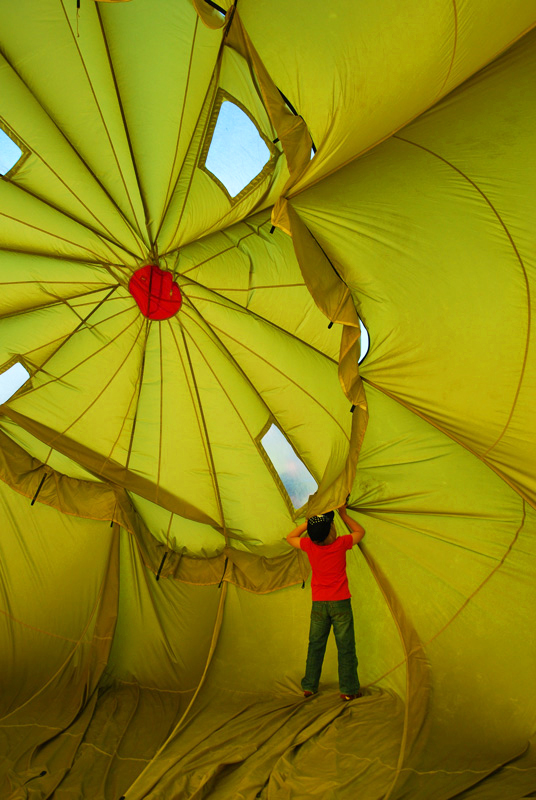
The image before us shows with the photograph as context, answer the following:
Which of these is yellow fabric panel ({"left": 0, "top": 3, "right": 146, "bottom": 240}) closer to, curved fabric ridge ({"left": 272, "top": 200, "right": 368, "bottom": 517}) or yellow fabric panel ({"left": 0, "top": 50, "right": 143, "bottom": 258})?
yellow fabric panel ({"left": 0, "top": 50, "right": 143, "bottom": 258})

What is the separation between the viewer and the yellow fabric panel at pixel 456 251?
3.83 meters

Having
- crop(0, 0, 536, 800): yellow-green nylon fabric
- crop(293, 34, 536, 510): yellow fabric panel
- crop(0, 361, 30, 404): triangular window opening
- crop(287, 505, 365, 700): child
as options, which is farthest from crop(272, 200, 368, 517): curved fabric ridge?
crop(0, 361, 30, 404): triangular window opening

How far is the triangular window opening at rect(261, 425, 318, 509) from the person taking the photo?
5.39 m

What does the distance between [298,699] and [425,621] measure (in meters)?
1.30

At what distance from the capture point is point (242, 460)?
5574 millimetres

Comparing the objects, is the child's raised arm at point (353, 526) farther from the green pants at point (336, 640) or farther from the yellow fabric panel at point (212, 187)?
the yellow fabric panel at point (212, 187)

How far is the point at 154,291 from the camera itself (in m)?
5.01

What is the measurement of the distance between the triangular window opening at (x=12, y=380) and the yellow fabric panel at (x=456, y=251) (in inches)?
106

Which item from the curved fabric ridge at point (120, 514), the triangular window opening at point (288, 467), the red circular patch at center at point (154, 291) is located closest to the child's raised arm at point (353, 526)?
the triangular window opening at point (288, 467)

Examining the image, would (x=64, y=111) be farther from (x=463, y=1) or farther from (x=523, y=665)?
(x=523, y=665)

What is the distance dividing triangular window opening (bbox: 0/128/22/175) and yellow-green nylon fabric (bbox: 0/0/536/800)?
10cm

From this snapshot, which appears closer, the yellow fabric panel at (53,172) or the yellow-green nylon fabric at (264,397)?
the yellow-green nylon fabric at (264,397)

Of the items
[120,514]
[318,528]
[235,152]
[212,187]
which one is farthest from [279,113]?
[120,514]

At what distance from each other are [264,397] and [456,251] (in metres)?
1.99
